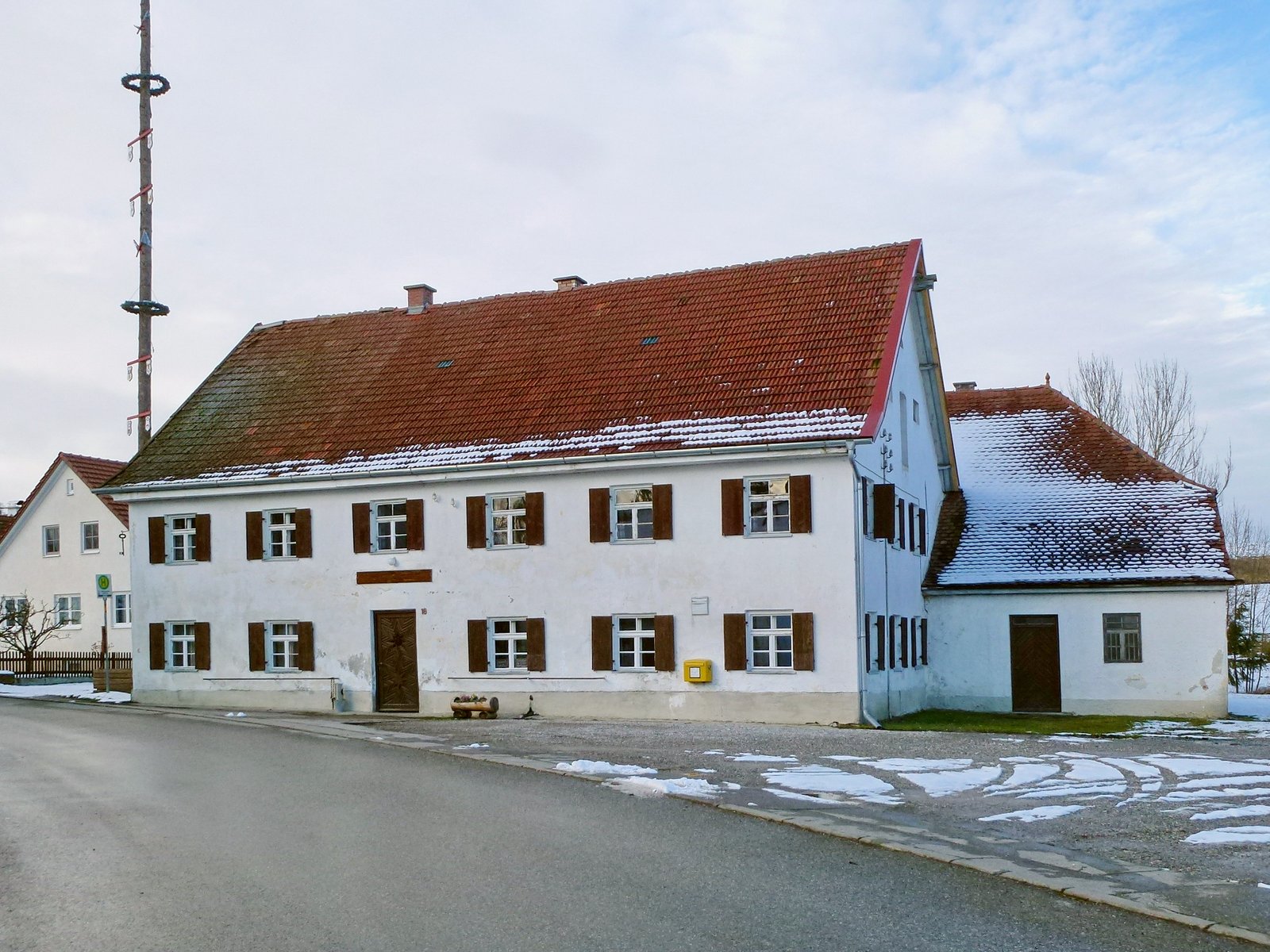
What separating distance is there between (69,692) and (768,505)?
1970 cm

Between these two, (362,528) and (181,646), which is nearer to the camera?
(362,528)

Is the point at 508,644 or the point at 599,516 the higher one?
the point at 599,516

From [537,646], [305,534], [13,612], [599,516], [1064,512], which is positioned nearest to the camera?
[599,516]

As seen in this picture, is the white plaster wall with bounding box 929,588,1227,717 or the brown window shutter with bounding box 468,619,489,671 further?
the white plaster wall with bounding box 929,588,1227,717

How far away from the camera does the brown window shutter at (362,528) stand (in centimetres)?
2767

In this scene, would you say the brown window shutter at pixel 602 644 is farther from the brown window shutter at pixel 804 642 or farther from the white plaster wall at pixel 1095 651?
the white plaster wall at pixel 1095 651

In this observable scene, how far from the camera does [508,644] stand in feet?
86.8

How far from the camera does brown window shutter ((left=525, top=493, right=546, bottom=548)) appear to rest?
85.5 ft

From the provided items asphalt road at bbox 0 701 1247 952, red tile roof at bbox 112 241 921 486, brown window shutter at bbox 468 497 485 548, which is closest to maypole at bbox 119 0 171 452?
red tile roof at bbox 112 241 921 486

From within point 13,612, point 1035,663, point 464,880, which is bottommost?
point 1035,663

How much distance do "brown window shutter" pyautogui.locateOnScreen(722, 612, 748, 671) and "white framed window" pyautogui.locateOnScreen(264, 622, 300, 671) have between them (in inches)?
376

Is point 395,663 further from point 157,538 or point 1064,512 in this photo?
point 1064,512

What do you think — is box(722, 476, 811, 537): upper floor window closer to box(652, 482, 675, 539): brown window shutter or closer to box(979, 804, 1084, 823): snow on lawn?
box(652, 482, 675, 539): brown window shutter

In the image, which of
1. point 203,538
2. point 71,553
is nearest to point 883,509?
point 203,538
